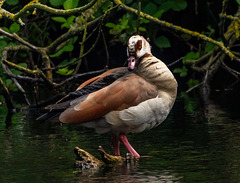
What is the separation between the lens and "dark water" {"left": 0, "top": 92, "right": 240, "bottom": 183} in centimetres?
588

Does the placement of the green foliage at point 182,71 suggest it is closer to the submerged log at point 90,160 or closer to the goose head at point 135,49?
the goose head at point 135,49

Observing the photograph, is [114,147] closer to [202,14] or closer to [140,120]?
[140,120]

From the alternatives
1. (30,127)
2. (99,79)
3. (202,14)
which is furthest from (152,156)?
(202,14)

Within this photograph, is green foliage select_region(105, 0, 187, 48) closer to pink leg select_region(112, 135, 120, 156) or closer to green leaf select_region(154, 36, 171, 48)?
green leaf select_region(154, 36, 171, 48)

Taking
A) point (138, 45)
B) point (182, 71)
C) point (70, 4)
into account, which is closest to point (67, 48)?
point (70, 4)

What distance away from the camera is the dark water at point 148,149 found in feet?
19.3

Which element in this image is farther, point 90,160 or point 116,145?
point 116,145

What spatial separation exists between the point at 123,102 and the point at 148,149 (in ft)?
2.48

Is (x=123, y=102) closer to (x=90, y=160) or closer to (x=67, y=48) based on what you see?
(x=90, y=160)

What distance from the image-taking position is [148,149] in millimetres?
7230

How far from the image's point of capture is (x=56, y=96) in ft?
35.3

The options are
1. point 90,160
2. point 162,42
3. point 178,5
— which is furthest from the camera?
point 162,42

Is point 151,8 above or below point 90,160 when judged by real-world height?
above

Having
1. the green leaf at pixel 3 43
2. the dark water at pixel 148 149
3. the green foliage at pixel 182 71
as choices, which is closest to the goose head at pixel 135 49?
the dark water at pixel 148 149
